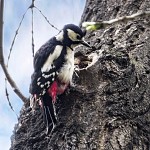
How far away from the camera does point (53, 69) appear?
1.65 meters

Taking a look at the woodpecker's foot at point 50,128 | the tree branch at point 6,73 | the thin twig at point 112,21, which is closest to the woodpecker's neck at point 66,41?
the tree branch at point 6,73

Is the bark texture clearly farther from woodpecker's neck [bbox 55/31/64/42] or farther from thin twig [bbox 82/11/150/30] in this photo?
thin twig [bbox 82/11/150/30]

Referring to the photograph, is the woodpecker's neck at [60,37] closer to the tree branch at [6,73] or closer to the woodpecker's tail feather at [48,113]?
the tree branch at [6,73]

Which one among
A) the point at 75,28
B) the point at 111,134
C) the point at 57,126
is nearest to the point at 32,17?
the point at 75,28

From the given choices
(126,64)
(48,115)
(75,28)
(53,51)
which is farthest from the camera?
(75,28)

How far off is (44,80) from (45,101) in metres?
0.10

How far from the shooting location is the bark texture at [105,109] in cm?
134

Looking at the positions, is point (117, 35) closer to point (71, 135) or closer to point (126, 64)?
point (126, 64)

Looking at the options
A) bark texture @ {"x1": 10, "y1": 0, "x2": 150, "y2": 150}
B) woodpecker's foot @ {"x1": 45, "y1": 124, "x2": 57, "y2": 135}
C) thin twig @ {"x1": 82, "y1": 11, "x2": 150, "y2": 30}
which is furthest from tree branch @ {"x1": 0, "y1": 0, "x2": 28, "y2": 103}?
thin twig @ {"x1": 82, "y1": 11, "x2": 150, "y2": 30}

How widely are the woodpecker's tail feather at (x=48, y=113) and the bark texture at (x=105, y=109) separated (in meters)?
0.02

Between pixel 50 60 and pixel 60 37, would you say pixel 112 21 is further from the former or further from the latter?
pixel 60 37

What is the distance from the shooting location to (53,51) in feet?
5.59

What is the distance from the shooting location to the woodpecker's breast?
162 centimetres

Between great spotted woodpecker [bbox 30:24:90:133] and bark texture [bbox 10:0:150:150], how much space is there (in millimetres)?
42
